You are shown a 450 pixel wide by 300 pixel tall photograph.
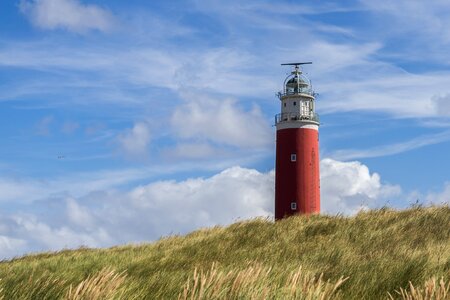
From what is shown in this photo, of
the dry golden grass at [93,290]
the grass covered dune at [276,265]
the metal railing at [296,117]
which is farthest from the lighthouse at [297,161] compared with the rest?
the dry golden grass at [93,290]

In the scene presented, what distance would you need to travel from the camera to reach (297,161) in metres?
28.0

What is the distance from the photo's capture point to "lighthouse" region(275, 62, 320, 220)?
2780 centimetres

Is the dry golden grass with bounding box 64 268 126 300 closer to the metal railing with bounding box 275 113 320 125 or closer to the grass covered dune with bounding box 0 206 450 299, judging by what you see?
the grass covered dune with bounding box 0 206 450 299

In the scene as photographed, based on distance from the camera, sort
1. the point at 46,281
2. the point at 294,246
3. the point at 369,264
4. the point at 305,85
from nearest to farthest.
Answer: the point at 46,281, the point at 369,264, the point at 294,246, the point at 305,85

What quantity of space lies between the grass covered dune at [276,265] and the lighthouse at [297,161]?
10.3 meters

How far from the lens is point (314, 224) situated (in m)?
15.3

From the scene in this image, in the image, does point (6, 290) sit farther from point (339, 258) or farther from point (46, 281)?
point (339, 258)

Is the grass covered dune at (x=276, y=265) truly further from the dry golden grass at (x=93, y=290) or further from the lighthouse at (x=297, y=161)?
the lighthouse at (x=297, y=161)

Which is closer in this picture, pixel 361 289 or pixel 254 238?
pixel 361 289

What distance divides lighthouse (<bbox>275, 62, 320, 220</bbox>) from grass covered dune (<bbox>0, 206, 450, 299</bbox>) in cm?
1032

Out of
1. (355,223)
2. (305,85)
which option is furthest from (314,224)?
(305,85)

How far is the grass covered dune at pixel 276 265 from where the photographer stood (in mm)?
3660

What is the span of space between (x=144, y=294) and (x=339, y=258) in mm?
5014

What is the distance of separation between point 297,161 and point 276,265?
22.2 metres
